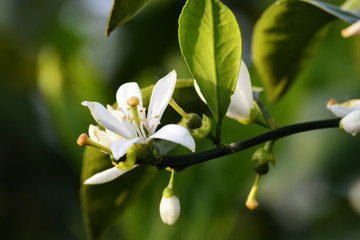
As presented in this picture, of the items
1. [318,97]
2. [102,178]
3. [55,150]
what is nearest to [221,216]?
[102,178]

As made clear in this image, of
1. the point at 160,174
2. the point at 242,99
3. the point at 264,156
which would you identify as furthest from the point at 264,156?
the point at 160,174

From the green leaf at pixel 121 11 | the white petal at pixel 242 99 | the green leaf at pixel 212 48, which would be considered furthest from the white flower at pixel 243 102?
the green leaf at pixel 121 11

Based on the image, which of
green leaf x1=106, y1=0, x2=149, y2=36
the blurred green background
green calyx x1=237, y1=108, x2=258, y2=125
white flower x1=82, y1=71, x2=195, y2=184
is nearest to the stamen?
white flower x1=82, y1=71, x2=195, y2=184

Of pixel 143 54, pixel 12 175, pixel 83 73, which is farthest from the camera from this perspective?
pixel 12 175

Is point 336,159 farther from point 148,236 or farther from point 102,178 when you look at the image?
point 102,178

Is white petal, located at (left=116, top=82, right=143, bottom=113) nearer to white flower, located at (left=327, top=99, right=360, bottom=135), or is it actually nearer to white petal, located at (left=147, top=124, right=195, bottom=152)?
white petal, located at (left=147, top=124, right=195, bottom=152)

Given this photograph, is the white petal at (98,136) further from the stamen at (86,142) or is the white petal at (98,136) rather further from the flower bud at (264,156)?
the flower bud at (264,156)

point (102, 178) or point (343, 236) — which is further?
point (343, 236)
